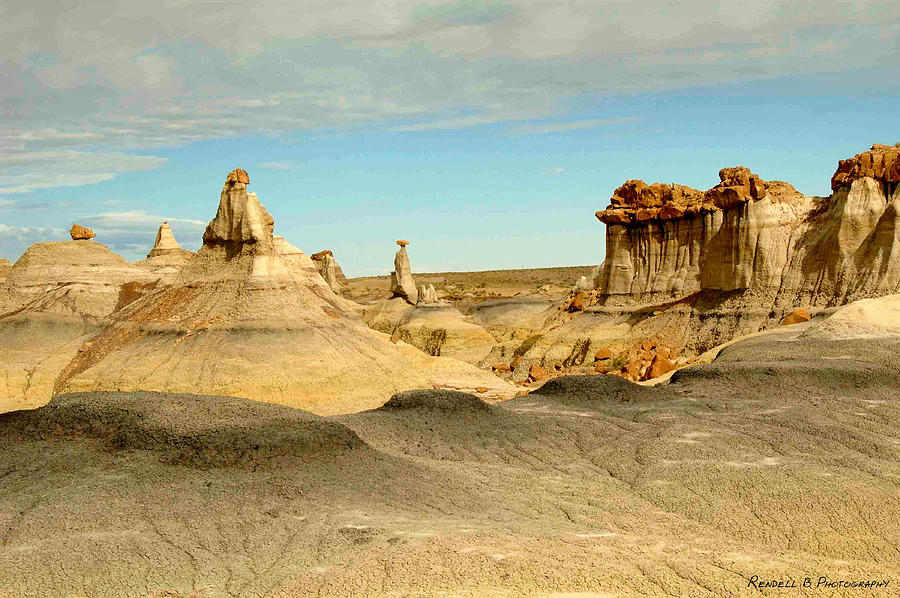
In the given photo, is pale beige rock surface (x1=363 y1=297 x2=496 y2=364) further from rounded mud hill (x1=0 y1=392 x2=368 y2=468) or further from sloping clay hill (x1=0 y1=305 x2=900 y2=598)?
rounded mud hill (x1=0 y1=392 x2=368 y2=468)

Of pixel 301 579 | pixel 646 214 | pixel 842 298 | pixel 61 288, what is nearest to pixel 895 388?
pixel 842 298

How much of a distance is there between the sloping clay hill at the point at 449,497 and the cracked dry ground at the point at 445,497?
4cm

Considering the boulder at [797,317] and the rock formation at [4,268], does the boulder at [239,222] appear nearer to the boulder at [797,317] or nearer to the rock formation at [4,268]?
the rock formation at [4,268]

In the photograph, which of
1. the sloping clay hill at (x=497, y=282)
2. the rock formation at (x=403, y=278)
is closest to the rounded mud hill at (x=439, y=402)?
the rock formation at (x=403, y=278)

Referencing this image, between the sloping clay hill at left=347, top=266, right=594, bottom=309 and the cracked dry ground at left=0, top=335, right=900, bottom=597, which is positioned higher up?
the sloping clay hill at left=347, top=266, right=594, bottom=309

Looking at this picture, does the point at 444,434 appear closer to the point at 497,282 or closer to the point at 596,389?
the point at 596,389

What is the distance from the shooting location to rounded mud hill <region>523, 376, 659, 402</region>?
2012cm

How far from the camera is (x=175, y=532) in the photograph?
950 centimetres

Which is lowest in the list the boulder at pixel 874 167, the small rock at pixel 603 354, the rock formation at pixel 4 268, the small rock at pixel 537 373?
the small rock at pixel 537 373

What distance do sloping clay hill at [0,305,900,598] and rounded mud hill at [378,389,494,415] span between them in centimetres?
6

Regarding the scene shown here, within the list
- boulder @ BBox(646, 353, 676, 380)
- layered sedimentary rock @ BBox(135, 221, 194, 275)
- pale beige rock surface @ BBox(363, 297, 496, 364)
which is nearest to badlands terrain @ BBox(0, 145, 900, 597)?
boulder @ BBox(646, 353, 676, 380)

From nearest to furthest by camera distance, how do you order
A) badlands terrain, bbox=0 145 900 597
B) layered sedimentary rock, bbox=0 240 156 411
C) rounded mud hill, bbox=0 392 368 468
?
badlands terrain, bbox=0 145 900 597 < rounded mud hill, bbox=0 392 368 468 < layered sedimentary rock, bbox=0 240 156 411

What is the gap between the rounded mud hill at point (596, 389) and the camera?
66.0ft

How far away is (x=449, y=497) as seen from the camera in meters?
11.9
